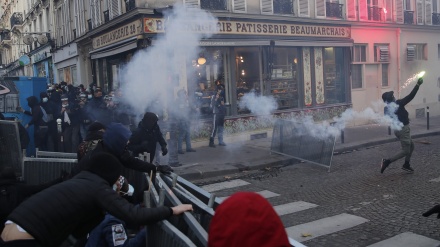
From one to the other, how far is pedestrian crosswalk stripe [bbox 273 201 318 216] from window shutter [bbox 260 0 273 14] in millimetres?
8647

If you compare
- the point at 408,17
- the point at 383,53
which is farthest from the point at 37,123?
the point at 408,17

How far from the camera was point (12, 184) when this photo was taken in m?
3.93

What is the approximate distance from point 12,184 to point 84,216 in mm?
1442

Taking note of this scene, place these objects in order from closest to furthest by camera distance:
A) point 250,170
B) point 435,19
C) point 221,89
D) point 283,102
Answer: point 250,170, point 221,89, point 283,102, point 435,19

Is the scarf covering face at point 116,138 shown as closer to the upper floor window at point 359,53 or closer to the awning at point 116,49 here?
the awning at point 116,49

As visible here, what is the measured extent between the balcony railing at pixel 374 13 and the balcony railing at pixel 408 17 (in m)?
1.80

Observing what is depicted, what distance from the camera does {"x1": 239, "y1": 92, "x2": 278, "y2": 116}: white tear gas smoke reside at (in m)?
14.0

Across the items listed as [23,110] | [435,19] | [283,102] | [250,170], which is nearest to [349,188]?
[250,170]

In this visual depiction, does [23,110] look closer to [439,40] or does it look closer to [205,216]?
[205,216]

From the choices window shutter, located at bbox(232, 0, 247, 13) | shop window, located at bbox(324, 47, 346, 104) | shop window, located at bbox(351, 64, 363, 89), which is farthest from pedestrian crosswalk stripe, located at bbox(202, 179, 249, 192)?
shop window, located at bbox(351, 64, 363, 89)

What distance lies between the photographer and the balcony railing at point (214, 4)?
12.5 meters

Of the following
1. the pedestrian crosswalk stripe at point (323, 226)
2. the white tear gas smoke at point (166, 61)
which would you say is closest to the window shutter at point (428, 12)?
the white tear gas smoke at point (166, 61)

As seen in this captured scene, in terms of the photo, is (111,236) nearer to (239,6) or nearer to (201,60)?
(201,60)

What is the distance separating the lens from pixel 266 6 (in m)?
13.9
